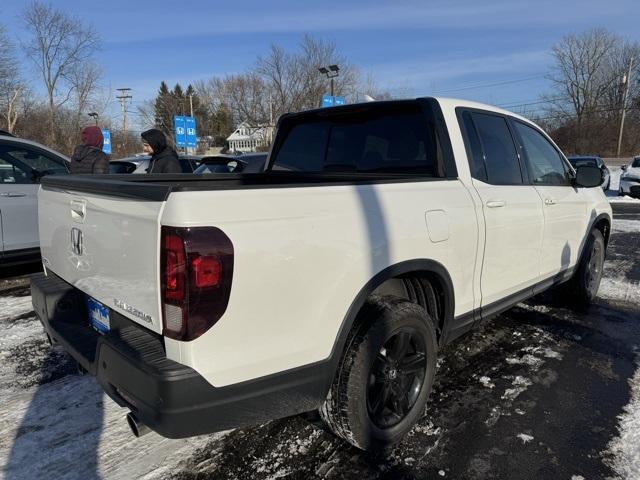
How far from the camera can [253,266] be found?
178cm

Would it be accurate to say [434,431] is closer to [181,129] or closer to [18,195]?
[18,195]

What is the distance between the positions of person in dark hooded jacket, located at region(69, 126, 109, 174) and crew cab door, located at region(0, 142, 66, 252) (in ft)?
1.81

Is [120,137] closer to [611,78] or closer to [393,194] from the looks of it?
[611,78]

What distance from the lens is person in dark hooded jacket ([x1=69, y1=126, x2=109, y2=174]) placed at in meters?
5.70

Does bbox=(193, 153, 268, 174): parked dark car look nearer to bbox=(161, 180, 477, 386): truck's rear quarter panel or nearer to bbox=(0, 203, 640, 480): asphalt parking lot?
bbox=(0, 203, 640, 480): asphalt parking lot

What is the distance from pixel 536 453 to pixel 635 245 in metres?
7.33

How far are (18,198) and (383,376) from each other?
17.0 ft

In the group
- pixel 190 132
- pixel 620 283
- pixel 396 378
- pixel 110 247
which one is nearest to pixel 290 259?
pixel 110 247

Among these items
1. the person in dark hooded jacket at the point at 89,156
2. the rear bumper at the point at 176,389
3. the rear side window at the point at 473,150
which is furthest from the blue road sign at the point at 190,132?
the rear bumper at the point at 176,389

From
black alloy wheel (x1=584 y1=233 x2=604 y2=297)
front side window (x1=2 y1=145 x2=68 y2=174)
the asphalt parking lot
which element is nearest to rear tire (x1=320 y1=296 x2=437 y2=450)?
the asphalt parking lot

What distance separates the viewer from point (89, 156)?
5695mm

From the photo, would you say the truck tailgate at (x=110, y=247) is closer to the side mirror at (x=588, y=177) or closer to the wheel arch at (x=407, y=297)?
the wheel arch at (x=407, y=297)

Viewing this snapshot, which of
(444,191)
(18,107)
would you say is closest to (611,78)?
(18,107)

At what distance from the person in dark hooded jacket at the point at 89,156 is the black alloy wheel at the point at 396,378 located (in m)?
4.60
